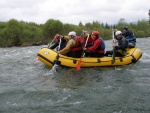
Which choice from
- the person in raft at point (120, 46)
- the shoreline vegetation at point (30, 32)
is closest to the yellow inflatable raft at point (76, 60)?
the person in raft at point (120, 46)

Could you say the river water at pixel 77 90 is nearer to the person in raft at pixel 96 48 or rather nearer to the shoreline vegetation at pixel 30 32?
the person in raft at pixel 96 48

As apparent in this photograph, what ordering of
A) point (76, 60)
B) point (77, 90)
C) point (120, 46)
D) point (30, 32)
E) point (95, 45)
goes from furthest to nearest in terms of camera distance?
point (30, 32) → point (120, 46) → point (95, 45) → point (76, 60) → point (77, 90)

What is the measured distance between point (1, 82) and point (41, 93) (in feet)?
8.24

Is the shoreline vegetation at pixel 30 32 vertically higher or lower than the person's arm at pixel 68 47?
lower

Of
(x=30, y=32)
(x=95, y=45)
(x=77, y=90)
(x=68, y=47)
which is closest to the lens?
(x=77, y=90)

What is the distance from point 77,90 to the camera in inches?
326

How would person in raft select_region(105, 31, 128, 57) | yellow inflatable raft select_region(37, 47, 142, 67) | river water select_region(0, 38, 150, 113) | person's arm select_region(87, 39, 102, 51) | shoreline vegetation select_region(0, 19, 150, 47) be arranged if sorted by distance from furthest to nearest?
1. shoreline vegetation select_region(0, 19, 150, 47)
2. person in raft select_region(105, 31, 128, 57)
3. person's arm select_region(87, 39, 102, 51)
4. yellow inflatable raft select_region(37, 47, 142, 67)
5. river water select_region(0, 38, 150, 113)

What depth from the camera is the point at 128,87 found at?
8.50m

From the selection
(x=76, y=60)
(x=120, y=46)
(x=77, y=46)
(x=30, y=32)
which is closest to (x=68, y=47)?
(x=77, y=46)

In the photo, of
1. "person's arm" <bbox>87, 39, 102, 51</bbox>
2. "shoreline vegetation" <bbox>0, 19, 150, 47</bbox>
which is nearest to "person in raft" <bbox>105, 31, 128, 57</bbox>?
"person's arm" <bbox>87, 39, 102, 51</bbox>

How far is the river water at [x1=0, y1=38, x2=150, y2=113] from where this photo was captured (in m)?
6.72

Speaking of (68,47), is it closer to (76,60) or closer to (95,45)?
(76,60)

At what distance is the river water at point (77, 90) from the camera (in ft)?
22.1

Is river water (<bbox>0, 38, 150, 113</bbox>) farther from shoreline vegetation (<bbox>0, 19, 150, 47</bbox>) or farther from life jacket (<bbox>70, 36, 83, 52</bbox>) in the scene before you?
shoreline vegetation (<bbox>0, 19, 150, 47</bbox>)
